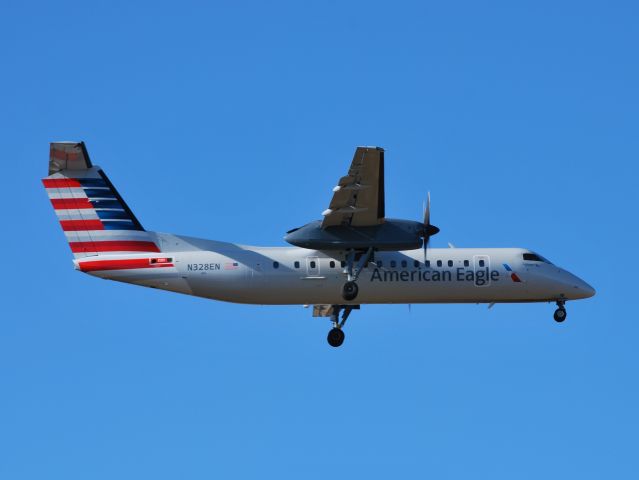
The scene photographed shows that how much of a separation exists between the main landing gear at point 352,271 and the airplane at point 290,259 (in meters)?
0.03

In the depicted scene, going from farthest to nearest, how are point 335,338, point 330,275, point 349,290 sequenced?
1. point 335,338
2. point 330,275
3. point 349,290

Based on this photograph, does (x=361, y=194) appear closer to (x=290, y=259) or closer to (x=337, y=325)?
(x=290, y=259)

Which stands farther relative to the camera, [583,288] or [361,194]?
[583,288]

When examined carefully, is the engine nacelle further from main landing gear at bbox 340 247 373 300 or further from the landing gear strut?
the landing gear strut

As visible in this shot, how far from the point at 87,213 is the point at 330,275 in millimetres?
7688

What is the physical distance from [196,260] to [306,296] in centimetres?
358

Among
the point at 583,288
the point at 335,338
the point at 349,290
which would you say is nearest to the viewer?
the point at 349,290

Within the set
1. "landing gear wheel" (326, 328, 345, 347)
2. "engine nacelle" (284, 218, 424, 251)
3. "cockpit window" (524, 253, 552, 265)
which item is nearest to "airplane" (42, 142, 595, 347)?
"engine nacelle" (284, 218, 424, 251)

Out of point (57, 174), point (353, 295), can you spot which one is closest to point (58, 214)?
point (57, 174)

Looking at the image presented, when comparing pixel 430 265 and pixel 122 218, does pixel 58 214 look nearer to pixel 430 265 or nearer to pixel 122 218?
pixel 122 218

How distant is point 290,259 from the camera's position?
3900 cm

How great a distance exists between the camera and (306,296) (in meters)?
39.1

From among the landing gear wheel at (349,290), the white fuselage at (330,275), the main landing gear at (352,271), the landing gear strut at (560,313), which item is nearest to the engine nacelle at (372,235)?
the main landing gear at (352,271)

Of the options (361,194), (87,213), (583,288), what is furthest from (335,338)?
(87,213)
